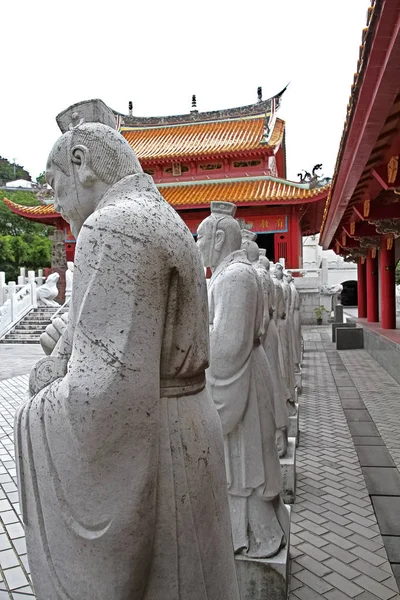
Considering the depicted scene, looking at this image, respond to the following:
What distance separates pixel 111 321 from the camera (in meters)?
1.21

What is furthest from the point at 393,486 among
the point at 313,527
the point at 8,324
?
the point at 8,324

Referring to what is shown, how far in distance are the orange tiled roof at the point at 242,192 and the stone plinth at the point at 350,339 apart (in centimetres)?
764

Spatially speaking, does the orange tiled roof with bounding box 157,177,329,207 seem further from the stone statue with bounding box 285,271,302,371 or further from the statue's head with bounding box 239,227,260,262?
the statue's head with bounding box 239,227,260,262

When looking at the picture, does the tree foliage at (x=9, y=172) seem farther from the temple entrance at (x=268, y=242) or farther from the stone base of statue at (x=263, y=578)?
the stone base of statue at (x=263, y=578)

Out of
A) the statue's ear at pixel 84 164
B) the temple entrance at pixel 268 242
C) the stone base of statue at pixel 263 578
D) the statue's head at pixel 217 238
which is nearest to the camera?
the statue's ear at pixel 84 164

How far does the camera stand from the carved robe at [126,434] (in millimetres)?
1216

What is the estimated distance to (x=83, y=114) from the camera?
1.53 metres

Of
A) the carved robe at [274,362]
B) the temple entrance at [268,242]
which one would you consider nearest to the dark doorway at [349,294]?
the temple entrance at [268,242]

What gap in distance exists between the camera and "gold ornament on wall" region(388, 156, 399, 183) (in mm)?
6141

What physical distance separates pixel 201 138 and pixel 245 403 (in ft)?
76.2

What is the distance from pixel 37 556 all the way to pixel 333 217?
9591mm

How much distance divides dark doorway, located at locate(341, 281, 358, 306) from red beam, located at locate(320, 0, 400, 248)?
102 feet

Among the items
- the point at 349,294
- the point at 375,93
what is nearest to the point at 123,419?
the point at 375,93

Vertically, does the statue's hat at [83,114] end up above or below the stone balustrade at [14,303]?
above
